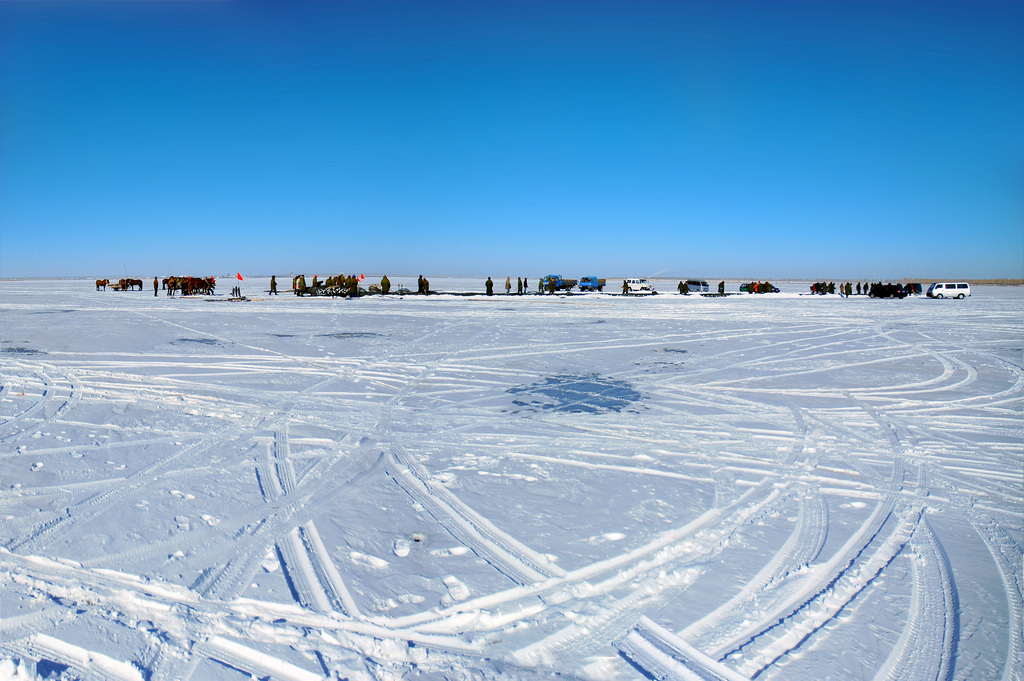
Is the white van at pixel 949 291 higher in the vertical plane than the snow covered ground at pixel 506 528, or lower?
higher

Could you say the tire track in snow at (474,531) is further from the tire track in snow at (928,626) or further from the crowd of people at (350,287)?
the crowd of people at (350,287)

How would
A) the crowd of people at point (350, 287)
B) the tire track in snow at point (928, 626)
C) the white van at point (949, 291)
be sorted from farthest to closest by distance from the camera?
1. the white van at point (949, 291)
2. the crowd of people at point (350, 287)
3. the tire track in snow at point (928, 626)

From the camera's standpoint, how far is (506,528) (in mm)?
Answer: 4020

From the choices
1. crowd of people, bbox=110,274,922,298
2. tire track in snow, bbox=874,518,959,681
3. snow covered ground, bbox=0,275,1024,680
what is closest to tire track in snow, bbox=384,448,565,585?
snow covered ground, bbox=0,275,1024,680

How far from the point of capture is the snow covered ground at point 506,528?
2750 mm

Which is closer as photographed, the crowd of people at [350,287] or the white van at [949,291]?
the crowd of people at [350,287]

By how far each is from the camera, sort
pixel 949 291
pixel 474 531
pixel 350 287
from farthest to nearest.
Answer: pixel 949 291, pixel 350 287, pixel 474 531

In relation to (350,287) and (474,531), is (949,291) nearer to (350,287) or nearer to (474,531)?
(350,287)

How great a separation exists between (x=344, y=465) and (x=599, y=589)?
298cm

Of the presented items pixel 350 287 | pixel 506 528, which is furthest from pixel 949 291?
pixel 506 528

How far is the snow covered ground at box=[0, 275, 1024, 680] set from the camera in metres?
2.75

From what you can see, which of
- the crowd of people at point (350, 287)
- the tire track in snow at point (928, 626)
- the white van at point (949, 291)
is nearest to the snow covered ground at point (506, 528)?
the tire track in snow at point (928, 626)

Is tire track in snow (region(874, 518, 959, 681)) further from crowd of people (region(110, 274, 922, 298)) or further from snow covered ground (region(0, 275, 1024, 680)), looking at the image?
crowd of people (region(110, 274, 922, 298))

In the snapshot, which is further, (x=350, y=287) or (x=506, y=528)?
(x=350, y=287)
